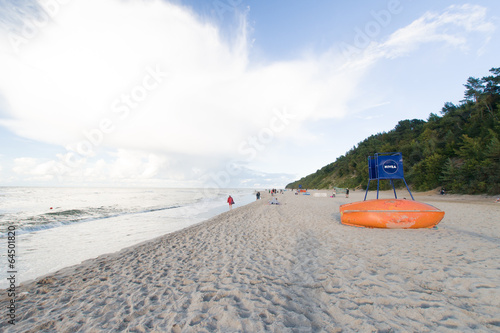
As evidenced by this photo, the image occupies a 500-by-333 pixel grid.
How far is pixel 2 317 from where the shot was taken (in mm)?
3723

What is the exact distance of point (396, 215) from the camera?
8.73m

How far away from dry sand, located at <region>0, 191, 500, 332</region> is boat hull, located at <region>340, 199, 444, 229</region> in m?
1.34

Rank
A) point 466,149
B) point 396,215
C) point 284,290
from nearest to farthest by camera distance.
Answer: point 284,290
point 396,215
point 466,149

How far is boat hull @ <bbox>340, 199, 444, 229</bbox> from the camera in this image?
28.0ft

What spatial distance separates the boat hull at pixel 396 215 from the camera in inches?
336

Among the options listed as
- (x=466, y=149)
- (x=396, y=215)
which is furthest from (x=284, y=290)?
(x=466, y=149)

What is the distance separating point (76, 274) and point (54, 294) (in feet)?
4.34

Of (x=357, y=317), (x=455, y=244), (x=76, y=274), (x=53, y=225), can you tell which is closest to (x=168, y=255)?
(x=76, y=274)

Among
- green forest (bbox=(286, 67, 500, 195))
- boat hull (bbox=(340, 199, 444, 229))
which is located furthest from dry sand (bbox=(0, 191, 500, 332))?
green forest (bbox=(286, 67, 500, 195))

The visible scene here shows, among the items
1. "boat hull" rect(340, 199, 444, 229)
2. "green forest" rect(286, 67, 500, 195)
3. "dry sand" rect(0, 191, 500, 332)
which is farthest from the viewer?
"green forest" rect(286, 67, 500, 195)

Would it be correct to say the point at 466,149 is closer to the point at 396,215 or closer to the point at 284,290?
the point at 396,215

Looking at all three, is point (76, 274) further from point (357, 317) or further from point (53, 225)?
point (53, 225)

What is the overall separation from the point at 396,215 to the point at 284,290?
23.6 feet

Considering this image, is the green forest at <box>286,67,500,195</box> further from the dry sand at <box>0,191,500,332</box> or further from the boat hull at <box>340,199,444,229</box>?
the dry sand at <box>0,191,500,332</box>
